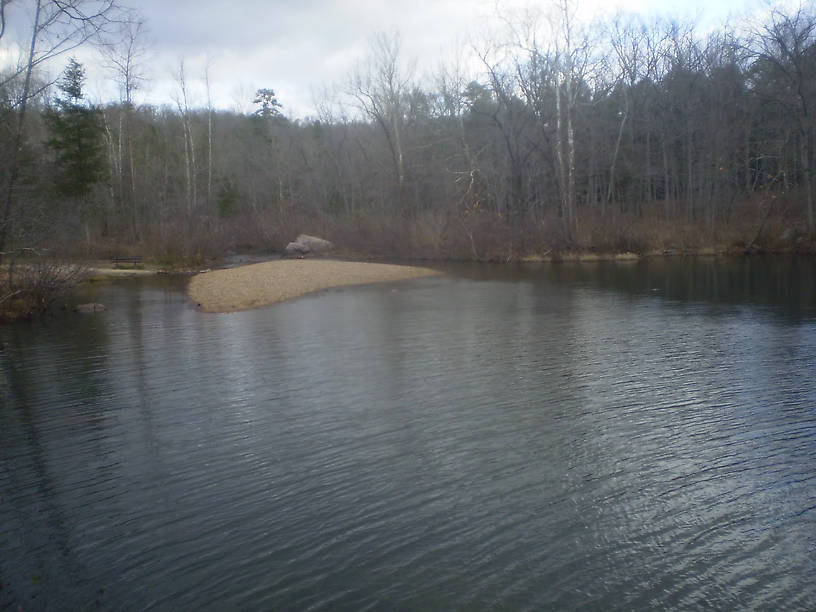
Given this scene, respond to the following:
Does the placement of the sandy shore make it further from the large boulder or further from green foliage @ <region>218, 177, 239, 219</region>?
green foliage @ <region>218, 177, 239, 219</region>

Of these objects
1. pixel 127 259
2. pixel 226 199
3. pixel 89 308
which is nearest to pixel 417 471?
pixel 89 308

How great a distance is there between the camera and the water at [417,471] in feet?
15.8

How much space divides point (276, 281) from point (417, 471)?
63.0ft


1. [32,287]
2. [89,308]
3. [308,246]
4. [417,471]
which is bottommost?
[417,471]

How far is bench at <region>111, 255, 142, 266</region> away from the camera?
37719 mm

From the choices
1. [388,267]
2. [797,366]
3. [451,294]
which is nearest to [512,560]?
[797,366]

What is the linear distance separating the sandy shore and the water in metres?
6.96

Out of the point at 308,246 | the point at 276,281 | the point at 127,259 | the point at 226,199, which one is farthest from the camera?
the point at 226,199

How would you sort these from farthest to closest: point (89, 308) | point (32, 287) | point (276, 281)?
point (276, 281)
point (89, 308)
point (32, 287)

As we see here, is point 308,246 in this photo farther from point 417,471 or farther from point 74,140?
point 417,471

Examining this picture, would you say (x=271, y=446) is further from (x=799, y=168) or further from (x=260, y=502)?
(x=799, y=168)

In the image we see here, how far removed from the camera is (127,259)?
38.2 meters

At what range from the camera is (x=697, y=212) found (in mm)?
43188

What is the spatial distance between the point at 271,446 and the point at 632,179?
4697cm
